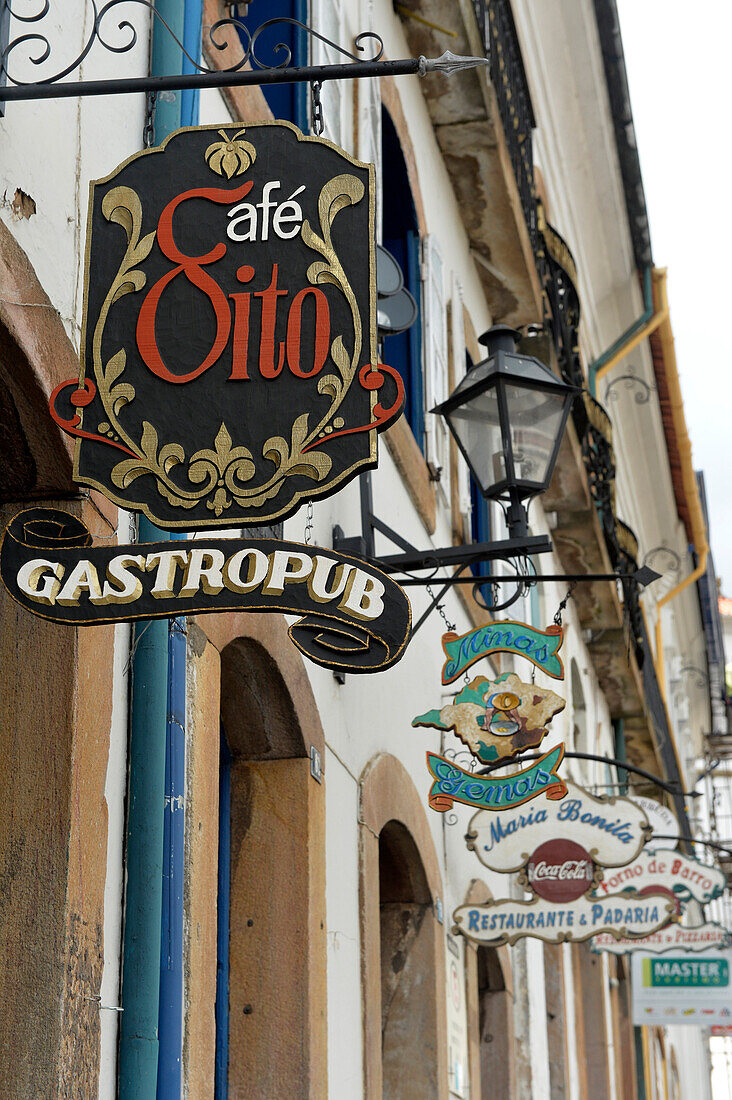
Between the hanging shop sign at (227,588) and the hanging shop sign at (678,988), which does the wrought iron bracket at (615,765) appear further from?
→ the hanging shop sign at (678,988)

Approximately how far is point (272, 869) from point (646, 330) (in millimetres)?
12391

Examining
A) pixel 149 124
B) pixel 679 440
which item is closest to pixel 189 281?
pixel 149 124

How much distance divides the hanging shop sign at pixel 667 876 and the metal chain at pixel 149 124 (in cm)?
642

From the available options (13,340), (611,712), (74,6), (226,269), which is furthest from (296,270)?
(611,712)

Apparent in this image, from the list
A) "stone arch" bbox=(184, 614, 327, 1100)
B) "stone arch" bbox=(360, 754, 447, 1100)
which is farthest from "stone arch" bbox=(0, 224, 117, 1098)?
"stone arch" bbox=(360, 754, 447, 1100)

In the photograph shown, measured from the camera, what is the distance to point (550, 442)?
5562mm

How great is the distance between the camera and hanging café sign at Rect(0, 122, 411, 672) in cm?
282

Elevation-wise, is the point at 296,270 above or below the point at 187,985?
above

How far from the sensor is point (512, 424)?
5.54m

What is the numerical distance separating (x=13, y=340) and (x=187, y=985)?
1648 mm

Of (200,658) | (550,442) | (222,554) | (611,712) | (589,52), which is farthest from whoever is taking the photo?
(611,712)

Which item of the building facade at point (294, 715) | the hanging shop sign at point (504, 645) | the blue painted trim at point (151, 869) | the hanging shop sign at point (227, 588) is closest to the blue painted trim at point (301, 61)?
the building facade at point (294, 715)

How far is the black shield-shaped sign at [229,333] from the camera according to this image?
3.03 meters

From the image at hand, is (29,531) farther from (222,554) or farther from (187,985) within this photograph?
(187,985)
